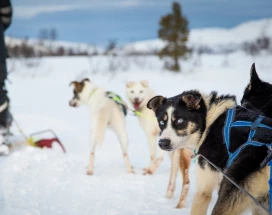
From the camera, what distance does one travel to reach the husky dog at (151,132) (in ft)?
11.6

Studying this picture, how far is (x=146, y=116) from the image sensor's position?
508cm

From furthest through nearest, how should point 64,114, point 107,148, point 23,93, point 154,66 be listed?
point 154,66, point 23,93, point 64,114, point 107,148

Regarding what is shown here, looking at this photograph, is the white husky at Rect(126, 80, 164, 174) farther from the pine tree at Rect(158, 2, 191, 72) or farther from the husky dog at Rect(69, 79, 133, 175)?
the pine tree at Rect(158, 2, 191, 72)

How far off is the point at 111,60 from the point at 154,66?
122 inches

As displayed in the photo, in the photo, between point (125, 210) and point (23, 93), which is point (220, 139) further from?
point (23, 93)

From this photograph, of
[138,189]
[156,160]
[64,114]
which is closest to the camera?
[138,189]

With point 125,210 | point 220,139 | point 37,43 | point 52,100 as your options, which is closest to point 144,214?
point 125,210

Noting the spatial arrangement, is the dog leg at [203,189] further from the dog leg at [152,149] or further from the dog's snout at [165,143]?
the dog leg at [152,149]

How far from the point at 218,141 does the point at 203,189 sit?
38 centimetres

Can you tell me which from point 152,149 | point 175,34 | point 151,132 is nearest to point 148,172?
point 152,149

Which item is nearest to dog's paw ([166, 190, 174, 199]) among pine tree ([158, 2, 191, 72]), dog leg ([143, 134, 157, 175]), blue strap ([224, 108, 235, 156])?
dog leg ([143, 134, 157, 175])

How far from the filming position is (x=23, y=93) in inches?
503

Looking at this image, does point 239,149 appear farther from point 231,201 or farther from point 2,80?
point 2,80

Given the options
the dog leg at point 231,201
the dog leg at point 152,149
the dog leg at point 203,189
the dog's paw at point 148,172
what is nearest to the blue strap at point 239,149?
the dog leg at point 231,201
